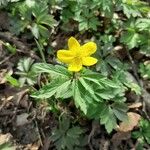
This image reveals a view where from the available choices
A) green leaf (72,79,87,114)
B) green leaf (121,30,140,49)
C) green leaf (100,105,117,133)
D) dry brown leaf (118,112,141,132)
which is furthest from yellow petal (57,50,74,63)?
green leaf (121,30,140,49)

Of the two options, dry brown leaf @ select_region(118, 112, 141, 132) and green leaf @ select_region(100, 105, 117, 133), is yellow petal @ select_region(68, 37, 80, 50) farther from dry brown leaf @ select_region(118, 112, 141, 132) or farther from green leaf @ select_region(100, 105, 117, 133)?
dry brown leaf @ select_region(118, 112, 141, 132)

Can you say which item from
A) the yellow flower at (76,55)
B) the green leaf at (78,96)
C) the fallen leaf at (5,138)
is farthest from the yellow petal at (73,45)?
the fallen leaf at (5,138)

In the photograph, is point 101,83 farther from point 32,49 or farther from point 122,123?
point 32,49

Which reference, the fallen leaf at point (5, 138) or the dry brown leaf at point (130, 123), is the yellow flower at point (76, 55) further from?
the fallen leaf at point (5, 138)

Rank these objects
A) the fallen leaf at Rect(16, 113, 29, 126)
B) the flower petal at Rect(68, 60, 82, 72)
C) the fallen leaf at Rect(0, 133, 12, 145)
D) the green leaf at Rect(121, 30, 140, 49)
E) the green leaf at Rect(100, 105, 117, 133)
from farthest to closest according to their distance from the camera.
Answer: the green leaf at Rect(121, 30, 140, 49) → the fallen leaf at Rect(16, 113, 29, 126) → the fallen leaf at Rect(0, 133, 12, 145) → the green leaf at Rect(100, 105, 117, 133) → the flower petal at Rect(68, 60, 82, 72)

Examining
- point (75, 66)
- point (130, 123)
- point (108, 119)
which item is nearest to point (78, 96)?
point (75, 66)

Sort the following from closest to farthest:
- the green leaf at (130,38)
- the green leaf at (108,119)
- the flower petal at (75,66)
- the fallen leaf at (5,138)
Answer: the flower petal at (75,66)
the green leaf at (108,119)
the fallen leaf at (5,138)
the green leaf at (130,38)
